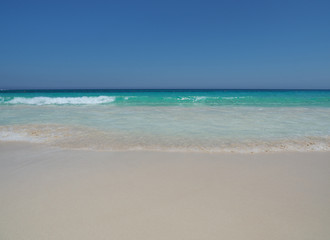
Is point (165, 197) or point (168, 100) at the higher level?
point (168, 100)

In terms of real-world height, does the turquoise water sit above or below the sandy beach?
above

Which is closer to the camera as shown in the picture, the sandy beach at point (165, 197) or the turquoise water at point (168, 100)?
the sandy beach at point (165, 197)

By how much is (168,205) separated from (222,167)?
1153 mm

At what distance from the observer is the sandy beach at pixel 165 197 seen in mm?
1516

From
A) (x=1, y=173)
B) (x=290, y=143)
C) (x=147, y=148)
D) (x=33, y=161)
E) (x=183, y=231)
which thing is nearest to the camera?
(x=183, y=231)

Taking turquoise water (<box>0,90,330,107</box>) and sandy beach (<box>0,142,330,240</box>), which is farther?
turquoise water (<box>0,90,330,107</box>)

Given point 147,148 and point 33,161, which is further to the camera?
point 147,148

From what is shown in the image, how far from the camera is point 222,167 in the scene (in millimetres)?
2684

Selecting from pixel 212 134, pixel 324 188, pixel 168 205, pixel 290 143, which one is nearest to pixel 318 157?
pixel 290 143

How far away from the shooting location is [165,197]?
1959 millimetres

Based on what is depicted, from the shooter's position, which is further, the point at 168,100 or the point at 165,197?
the point at 168,100

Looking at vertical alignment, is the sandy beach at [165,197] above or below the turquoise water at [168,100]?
below

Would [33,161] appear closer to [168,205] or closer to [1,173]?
[1,173]

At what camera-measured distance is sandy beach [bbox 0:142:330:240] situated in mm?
1516
